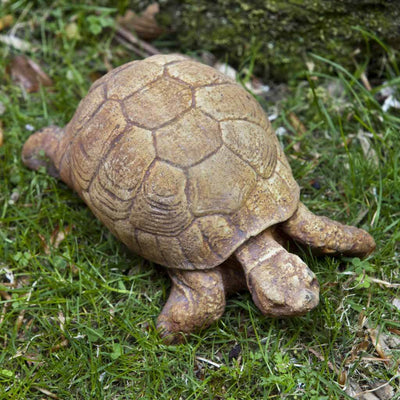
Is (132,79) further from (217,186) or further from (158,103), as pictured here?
(217,186)

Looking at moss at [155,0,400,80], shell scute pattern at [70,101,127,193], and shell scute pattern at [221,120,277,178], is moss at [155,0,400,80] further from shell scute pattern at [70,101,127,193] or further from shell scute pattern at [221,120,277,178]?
shell scute pattern at [70,101,127,193]

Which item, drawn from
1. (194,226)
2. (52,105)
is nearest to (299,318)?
(194,226)

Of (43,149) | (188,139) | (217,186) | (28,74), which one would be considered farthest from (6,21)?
(217,186)

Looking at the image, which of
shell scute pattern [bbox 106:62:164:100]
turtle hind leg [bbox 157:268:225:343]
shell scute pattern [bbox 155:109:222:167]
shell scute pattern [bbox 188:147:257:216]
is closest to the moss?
shell scute pattern [bbox 106:62:164:100]

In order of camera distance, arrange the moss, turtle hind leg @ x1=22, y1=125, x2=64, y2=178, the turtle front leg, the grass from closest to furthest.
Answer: the turtle front leg < the grass < turtle hind leg @ x1=22, y1=125, x2=64, y2=178 < the moss

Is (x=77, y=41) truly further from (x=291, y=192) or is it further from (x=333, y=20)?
(x=291, y=192)

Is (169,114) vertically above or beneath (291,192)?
above
